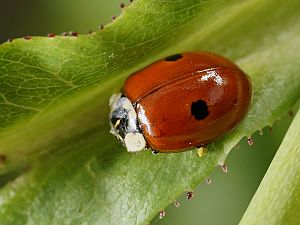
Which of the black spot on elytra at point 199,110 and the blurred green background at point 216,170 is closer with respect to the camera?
the black spot on elytra at point 199,110

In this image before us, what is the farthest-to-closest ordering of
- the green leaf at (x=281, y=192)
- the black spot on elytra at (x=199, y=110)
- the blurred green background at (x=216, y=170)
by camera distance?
1. the blurred green background at (x=216, y=170)
2. the black spot on elytra at (x=199, y=110)
3. the green leaf at (x=281, y=192)

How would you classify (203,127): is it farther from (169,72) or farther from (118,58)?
(118,58)

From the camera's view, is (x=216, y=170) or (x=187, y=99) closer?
(x=187, y=99)

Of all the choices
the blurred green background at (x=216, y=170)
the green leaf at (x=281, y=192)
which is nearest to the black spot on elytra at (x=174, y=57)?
the green leaf at (x=281, y=192)

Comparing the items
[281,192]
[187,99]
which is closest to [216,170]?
[187,99]

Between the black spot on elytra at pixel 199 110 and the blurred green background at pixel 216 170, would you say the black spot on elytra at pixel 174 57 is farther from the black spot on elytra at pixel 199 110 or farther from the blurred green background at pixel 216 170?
the blurred green background at pixel 216 170

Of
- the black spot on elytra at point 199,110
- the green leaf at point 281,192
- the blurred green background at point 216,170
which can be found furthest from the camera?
the blurred green background at point 216,170

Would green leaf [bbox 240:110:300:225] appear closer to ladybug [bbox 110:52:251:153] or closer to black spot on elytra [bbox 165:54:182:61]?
ladybug [bbox 110:52:251:153]

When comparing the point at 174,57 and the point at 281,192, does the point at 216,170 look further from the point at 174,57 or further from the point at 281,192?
the point at 281,192
